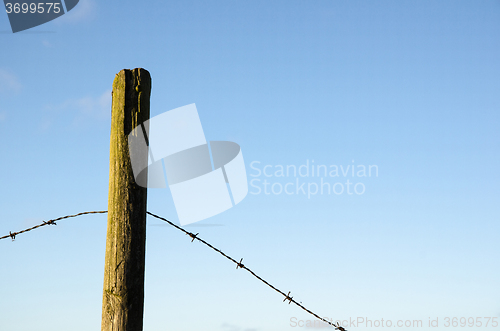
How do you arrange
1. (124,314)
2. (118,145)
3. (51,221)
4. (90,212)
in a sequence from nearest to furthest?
(124,314) → (118,145) → (90,212) → (51,221)

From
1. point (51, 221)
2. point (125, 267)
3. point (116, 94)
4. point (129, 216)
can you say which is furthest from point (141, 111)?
point (51, 221)

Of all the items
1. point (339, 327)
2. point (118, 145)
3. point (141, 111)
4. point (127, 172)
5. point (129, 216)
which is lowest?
point (339, 327)

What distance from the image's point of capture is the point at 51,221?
493cm

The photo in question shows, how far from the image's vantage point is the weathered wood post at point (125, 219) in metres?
3.89

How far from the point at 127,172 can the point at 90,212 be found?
0.81m

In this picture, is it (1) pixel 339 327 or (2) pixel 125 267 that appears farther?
(1) pixel 339 327

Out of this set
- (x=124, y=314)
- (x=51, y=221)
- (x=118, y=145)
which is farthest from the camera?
(x=51, y=221)

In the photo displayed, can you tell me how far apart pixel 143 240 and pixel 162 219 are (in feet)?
1.79

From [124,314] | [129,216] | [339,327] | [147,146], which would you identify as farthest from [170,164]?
[339,327]

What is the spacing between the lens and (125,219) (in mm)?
4008

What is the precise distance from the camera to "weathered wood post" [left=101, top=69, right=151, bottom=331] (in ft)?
12.8

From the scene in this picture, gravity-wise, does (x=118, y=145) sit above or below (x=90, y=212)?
above

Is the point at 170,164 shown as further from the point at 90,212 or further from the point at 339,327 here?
the point at 339,327

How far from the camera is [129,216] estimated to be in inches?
158
